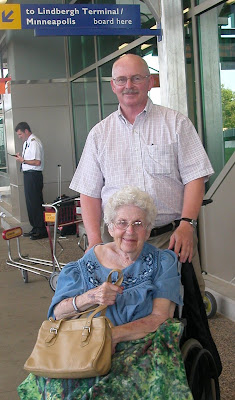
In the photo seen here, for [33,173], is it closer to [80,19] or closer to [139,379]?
[80,19]

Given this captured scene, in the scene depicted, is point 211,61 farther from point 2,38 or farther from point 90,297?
point 2,38

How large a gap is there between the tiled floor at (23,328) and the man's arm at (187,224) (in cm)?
131

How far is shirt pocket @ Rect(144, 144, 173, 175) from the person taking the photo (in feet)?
10.8

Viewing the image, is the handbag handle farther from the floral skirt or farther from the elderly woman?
the floral skirt

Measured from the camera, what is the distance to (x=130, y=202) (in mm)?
2920

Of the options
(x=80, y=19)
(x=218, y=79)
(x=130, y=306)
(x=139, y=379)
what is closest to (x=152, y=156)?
(x=130, y=306)

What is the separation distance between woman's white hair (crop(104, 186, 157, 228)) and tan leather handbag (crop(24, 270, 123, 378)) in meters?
0.51

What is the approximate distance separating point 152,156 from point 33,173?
7802 mm

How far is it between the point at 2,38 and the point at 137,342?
1215cm

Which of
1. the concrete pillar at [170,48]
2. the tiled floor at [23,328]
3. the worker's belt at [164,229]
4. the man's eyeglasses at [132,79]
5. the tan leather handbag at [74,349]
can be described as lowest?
the tiled floor at [23,328]

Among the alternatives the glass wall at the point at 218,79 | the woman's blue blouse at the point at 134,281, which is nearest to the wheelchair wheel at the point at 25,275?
the glass wall at the point at 218,79

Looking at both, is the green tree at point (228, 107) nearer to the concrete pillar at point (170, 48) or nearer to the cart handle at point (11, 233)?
the concrete pillar at point (170, 48)

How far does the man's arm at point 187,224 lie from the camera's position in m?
3.07

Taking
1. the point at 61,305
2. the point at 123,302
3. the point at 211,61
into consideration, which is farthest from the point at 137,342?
the point at 211,61
